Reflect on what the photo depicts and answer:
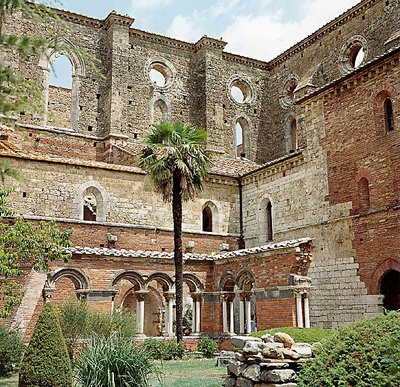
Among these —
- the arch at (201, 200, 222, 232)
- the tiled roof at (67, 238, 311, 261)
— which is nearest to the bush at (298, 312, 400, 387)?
the tiled roof at (67, 238, 311, 261)

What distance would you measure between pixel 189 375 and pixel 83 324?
291 centimetres

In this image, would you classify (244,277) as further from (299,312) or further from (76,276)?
(76,276)

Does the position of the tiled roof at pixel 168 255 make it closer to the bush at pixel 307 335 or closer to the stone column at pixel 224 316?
the stone column at pixel 224 316

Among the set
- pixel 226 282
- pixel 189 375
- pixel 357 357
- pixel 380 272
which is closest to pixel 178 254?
pixel 226 282

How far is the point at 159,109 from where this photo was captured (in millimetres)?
31141

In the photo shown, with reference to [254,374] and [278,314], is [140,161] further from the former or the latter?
[254,374]

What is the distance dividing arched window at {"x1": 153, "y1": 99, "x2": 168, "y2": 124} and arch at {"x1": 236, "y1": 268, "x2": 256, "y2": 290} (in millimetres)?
13203

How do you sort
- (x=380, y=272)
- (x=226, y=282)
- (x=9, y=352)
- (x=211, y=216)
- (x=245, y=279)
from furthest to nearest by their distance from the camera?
(x=211, y=216)
(x=226, y=282)
(x=245, y=279)
(x=380, y=272)
(x=9, y=352)

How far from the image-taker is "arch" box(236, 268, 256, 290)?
18.9 metres

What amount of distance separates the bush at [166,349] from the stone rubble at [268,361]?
24.1ft

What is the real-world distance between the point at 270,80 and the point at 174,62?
6143 mm

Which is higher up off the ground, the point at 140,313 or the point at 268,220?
the point at 268,220

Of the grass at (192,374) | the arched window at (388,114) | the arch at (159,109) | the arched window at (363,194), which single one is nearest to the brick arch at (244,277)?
the grass at (192,374)

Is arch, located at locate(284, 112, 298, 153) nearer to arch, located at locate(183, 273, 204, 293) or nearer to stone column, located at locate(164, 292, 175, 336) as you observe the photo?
arch, located at locate(183, 273, 204, 293)
